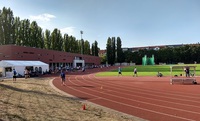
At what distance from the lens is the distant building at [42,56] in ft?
Answer: 153

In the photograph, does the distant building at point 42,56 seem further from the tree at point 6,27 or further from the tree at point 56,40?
the tree at point 6,27

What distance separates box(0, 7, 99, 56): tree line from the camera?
56.4 meters

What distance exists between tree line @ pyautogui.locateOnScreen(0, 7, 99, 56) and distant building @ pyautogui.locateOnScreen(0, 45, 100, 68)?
546cm

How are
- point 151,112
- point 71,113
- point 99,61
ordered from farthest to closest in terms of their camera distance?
point 99,61
point 151,112
point 71,113

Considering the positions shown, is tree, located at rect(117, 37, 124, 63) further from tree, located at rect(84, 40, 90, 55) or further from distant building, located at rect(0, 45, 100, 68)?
distant building, located at rect(0, 45, 100, 68)

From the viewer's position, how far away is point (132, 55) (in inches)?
4818

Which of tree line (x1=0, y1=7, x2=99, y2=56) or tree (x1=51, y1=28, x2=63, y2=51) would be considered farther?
tree (x1=51, y1=28, x2=63, y2=51)

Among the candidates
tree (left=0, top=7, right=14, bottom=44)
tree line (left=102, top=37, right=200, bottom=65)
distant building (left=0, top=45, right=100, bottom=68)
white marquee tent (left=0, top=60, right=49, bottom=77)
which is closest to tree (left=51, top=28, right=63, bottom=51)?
distant building (left=0, top=45, right=100, bottom=68)

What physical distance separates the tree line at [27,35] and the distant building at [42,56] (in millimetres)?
5461

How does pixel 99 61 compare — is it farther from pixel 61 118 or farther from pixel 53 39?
pixel 61 118

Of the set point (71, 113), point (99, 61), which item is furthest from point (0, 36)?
point (99, 61)

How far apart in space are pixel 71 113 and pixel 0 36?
51.5 m

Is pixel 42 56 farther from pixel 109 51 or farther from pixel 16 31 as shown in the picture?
pixel 109 51

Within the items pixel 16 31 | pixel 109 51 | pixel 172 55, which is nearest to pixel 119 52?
pixel 109 51
